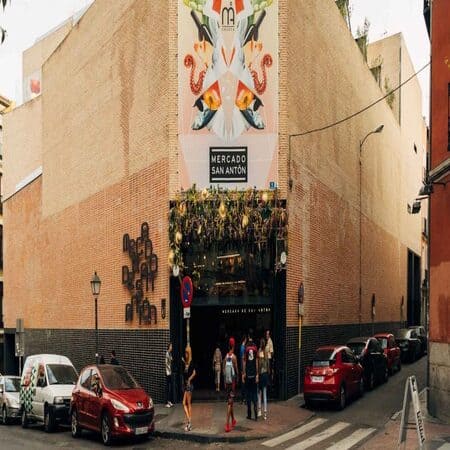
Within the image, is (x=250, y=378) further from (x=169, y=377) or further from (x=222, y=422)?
(x=169, y=377)

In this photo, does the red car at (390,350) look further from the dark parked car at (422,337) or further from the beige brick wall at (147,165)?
the dark parked car at (422,337)

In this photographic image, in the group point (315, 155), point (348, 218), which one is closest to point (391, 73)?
point (348, 218)

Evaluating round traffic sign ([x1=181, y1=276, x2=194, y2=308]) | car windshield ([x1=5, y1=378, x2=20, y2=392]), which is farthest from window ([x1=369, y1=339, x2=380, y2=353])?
car windshield ([x1=5, y1=378, x2=20, y2=392])

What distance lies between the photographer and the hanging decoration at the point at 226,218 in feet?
69.2

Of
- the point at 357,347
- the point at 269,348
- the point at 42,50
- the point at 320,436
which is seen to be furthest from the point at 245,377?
the point at 42,50

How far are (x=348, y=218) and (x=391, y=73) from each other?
64.4 ft

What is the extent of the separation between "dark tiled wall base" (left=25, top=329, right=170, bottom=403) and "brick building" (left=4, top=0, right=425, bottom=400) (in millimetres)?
75

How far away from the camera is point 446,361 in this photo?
17.0m

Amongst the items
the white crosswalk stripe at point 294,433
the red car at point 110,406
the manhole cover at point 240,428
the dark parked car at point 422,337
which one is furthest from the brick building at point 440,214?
the dark parked car at point 422,337

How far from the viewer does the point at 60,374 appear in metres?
20.1

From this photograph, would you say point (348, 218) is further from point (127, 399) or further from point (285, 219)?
point (127, 399)

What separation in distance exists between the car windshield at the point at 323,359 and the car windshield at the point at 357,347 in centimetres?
358

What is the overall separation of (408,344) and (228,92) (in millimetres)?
17277

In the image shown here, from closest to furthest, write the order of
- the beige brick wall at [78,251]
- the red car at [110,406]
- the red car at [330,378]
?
1. the red car at [110,406]
2. the red car at [330,378]
3. the beige brick wall at [78,251]
